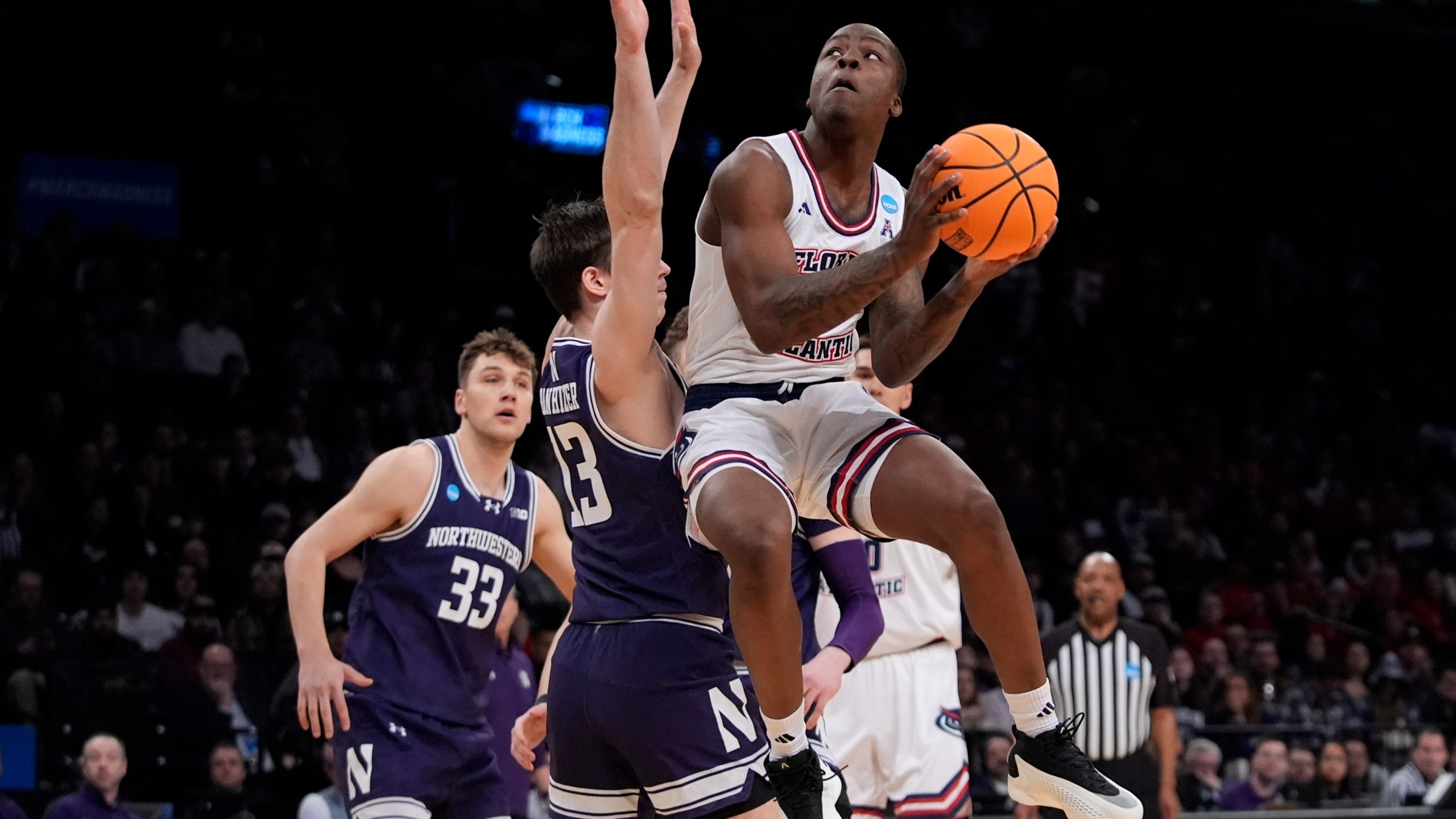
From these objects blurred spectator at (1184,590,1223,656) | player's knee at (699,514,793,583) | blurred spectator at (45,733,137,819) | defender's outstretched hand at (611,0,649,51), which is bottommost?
blurred spectator at (45,733,137,819)

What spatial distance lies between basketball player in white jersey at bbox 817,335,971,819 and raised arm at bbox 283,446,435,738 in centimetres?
198

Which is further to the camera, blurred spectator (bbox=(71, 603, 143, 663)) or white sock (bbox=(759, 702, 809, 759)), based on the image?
blurred spectator (bbox=(71, 603, 143, 663))

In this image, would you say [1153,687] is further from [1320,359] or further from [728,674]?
[1320,359]

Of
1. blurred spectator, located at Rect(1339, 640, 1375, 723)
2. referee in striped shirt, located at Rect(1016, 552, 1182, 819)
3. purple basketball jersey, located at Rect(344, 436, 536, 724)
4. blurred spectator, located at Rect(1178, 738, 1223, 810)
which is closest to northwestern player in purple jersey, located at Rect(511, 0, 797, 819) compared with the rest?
purple basketball jersey, located at Rect(344, 436, 536, 724)

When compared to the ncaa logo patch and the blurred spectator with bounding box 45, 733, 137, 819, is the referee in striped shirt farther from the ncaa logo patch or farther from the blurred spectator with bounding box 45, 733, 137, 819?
the blurred spectator with bounding box 45, 733, 137, 819

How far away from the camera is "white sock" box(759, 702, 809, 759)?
12.3ft

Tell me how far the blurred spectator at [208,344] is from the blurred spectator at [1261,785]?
300 inches

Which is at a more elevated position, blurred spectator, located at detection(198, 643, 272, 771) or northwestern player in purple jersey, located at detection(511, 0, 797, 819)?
northwestern player in purple jersey, located at detection(511, 0, 797, 819)

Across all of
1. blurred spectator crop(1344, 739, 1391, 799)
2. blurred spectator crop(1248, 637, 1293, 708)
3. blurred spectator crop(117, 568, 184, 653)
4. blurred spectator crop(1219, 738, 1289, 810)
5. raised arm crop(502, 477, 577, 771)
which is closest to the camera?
raised arm crop(502, 477, 577, 771)

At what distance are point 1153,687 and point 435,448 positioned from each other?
5043 mm

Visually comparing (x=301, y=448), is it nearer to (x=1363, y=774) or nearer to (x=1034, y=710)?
(x=1363, y=774)

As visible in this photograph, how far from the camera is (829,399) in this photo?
4.10 m

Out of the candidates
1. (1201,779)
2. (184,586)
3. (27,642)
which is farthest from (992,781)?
(27,642)

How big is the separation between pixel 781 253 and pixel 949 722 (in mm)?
3218
